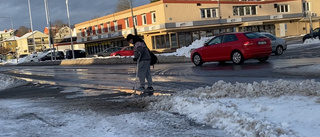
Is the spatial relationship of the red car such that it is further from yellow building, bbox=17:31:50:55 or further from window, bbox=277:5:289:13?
yellow building, bbox=17:31:50:55

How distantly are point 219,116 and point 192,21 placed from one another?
43.5 metres

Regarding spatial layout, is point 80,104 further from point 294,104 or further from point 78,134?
point 294,104

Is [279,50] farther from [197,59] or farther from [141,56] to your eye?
[141,56]

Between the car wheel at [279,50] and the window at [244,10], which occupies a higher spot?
the window at [244,10]

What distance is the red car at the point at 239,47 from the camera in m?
15.5

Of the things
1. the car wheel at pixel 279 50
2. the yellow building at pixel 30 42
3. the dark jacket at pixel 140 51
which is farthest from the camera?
the yellow building at pixel 30 42

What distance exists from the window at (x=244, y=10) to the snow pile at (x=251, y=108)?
158ft

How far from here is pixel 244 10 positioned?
54219 millimetres

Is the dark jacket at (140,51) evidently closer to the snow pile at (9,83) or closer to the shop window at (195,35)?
the snow pile at (9,83)

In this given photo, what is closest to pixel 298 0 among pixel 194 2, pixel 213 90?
pixel 194 2

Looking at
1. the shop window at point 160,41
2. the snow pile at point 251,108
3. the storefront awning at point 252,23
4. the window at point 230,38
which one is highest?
the storefront awning at point 252,23

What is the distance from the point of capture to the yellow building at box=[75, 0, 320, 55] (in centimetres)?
4706

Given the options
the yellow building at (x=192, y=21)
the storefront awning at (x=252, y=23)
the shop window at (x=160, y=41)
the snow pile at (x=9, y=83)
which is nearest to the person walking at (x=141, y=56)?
the snow pile at (x=9, y=83)

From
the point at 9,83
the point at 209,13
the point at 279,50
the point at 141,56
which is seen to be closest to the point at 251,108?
the point at 141,56
